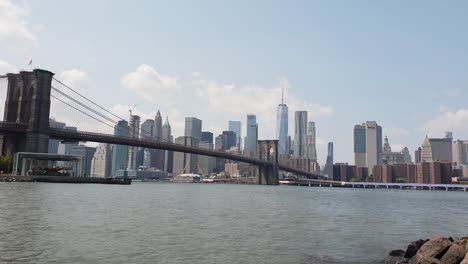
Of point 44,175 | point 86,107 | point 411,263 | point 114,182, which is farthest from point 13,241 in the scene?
point 86,107

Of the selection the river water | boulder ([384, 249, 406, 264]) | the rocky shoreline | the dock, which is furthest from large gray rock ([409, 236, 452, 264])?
the dock

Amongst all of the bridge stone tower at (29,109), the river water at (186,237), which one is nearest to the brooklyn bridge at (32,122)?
the bridge stone tower at (29,109)

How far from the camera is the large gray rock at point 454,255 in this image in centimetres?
1442

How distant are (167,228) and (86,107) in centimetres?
10895

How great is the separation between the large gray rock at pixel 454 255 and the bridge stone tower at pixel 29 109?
93.3 meters

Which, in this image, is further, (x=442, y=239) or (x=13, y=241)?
(x=13, y=241)

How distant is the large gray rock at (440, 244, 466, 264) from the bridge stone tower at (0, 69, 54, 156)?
9334 cm

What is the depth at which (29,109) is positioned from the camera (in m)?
101

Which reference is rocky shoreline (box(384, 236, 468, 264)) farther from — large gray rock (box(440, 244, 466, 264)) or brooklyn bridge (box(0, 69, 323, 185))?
brooklyn bridge (box(0, 69, 323, 185))

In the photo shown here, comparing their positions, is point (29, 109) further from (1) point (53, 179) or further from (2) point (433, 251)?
(2) point (433, 251)

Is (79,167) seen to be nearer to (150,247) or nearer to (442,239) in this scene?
(150,247)

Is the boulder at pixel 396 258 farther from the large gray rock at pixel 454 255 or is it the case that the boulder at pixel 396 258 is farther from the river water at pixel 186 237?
the large gray rock at pixel 454 255

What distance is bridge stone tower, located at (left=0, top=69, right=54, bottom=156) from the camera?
95688 millimetres

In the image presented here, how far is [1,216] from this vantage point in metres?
25.8
